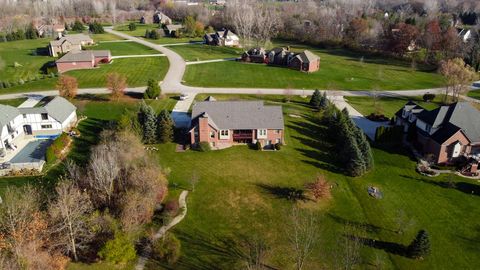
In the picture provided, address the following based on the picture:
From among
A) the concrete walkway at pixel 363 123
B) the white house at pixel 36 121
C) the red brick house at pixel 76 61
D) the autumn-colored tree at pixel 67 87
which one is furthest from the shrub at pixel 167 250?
the red brick house at pixel 76 61

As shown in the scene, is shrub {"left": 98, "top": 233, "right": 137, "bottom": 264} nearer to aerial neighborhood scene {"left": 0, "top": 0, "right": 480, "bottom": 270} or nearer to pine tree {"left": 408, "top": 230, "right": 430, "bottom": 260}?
aerial neighborhood scene {"left": 0, "top": 0, "right": 480, "bottom": 270}

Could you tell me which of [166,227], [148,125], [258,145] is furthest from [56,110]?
[166,227]

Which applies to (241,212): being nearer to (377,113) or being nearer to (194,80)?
(377,113)

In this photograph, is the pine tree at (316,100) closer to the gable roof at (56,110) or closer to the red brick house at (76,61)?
the gable roof at (56,110)

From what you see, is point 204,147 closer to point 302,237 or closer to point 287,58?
point 302,237

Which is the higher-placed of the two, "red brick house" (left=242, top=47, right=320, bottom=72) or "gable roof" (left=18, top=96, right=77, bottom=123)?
"red brick house" (left=242, top=47, right=320, bottom=72)

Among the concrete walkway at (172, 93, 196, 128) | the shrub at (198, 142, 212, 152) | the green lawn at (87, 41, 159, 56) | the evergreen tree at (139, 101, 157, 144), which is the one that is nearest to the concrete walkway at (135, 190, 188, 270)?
the shrub at (198, 142, 212, 152)
